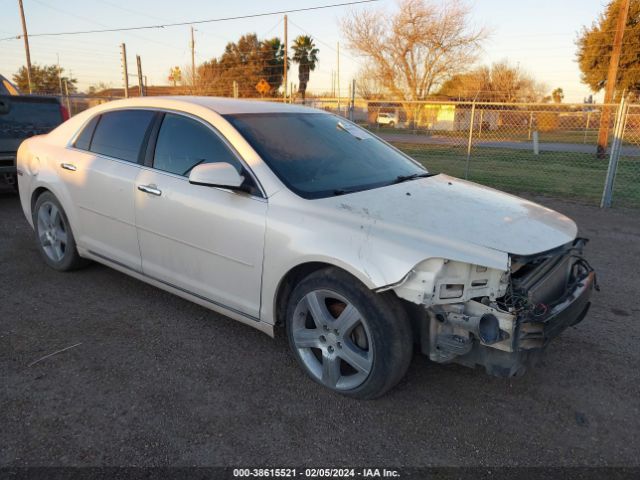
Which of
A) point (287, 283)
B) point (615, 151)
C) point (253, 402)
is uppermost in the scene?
point (615, 151)

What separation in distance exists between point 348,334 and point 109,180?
227 cm

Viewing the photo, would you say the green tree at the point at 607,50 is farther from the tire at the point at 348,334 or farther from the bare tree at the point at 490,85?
the tire at the point at 348,334

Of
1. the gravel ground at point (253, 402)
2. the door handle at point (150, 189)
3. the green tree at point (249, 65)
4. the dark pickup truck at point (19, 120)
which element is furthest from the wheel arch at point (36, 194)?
the green tree at point (249, 65)

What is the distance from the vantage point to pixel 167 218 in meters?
3.40

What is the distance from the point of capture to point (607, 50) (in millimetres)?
30125

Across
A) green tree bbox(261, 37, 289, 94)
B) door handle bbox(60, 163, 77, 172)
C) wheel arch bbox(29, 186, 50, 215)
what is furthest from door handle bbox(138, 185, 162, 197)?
green tree bbox(261, 37, 289, 94)

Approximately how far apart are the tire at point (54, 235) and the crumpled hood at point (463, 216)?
2.72 metres

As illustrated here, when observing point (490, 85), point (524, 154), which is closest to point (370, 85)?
point (490, 85)

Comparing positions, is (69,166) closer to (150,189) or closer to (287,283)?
(150,189)

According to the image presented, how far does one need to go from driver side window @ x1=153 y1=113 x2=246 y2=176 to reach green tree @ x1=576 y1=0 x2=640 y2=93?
102 feet

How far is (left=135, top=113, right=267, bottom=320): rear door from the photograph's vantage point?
9.95 ft

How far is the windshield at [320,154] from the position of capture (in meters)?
3.13

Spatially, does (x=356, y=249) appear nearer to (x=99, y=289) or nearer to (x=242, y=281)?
(x=242, y=281)

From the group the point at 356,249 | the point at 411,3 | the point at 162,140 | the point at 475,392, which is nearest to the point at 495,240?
the point at 356,249
